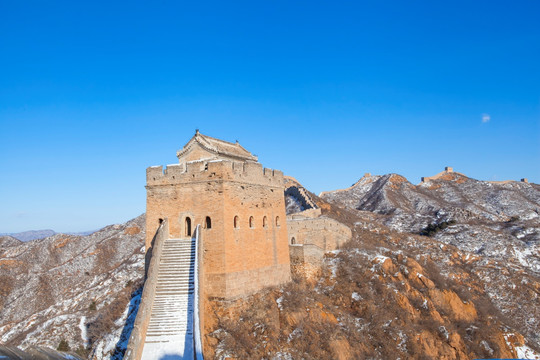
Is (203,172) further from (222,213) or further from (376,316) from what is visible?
(376,316)

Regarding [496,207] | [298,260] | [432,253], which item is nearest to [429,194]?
[496,207]

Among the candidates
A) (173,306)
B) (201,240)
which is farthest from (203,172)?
(173,306)

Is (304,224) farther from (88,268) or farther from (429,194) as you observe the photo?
(429,194)

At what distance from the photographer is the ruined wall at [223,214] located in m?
15.7

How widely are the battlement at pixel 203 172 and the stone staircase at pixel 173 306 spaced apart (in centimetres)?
264

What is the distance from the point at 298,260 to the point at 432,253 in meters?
16.1

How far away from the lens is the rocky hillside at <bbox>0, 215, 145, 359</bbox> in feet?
55.1

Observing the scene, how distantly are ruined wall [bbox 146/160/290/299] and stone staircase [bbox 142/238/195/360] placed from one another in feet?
3.17

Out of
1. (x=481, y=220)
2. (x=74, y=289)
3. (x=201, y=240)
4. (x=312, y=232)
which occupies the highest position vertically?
(x=481, y=220)

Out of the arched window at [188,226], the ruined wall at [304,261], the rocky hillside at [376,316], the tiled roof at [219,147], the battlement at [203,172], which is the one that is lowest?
the rocky hillside at [376,316]

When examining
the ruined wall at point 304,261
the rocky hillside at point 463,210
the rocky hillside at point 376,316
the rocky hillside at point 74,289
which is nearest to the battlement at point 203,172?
the rocky hillside at point 376,316

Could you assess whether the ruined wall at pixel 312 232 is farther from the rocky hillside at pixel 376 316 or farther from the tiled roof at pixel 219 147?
the tiled roof at pixel 219 147

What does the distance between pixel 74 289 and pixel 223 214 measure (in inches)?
997

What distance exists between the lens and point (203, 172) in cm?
1628
